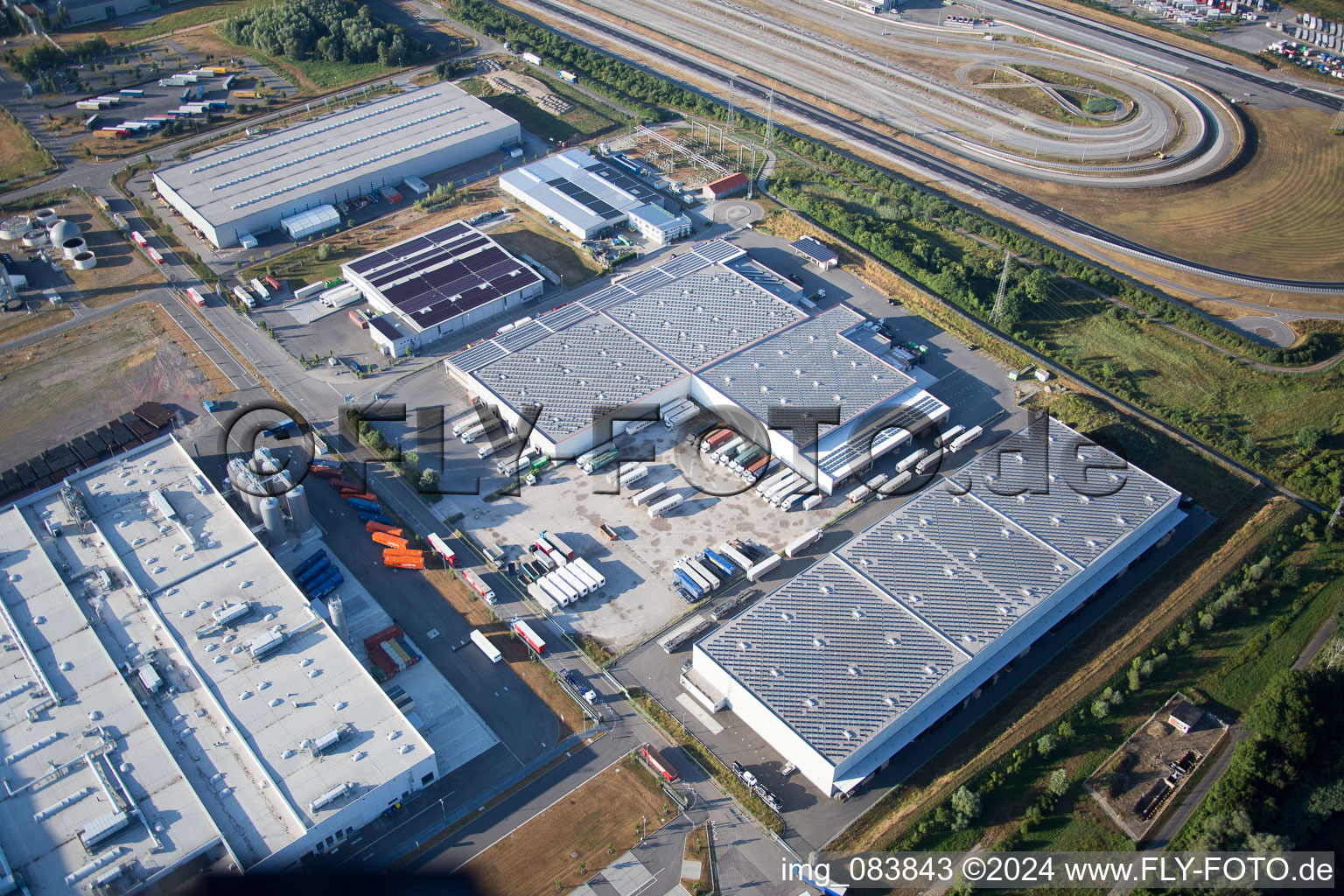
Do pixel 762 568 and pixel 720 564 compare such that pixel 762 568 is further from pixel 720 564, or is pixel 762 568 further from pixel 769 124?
pixel 769 124

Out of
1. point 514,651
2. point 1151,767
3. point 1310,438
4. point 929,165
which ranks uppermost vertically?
point 929,165

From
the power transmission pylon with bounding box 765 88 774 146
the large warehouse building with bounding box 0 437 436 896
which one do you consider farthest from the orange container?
the power transmission pylon with bounding box 765 88 774 146

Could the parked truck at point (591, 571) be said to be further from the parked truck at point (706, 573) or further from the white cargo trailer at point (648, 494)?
the white cargo trailer at point (648, 494)


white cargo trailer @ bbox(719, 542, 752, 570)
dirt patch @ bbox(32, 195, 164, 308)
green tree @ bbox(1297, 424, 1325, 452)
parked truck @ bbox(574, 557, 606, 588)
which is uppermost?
green tree @ bbox(1297, 424, 1325, 452)

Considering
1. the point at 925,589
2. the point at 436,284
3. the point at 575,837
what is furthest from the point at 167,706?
the point at 436,284

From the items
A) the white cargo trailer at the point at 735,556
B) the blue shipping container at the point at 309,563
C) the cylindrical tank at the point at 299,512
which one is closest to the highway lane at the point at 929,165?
the white cargo trailer at the point at 735,556

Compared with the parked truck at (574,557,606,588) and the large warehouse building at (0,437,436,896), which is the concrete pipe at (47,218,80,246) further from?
the parked truck at (574,557,606,588)
